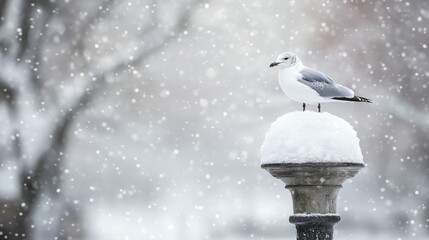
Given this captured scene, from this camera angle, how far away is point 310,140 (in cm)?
417

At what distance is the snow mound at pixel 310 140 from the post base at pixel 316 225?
36 cm

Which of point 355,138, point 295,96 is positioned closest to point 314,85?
point 295,96

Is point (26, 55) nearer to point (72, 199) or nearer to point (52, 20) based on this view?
point (52, 20)

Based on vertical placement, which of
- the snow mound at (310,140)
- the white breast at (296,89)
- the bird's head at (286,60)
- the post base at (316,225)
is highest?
the bird's head at (286,60)

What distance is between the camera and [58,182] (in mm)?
9484

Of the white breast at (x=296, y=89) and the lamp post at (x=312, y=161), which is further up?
the white breast at (x=296, y=89)

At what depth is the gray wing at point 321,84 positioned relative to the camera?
4.56 metres

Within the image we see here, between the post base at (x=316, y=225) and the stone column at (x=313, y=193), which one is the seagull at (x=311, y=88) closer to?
the stone column at (x=313, y=193)

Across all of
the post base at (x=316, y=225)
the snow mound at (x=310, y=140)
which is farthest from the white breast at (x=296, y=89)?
the post base at (x=316, y=225)

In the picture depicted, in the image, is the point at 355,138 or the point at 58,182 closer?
the point at 355,138

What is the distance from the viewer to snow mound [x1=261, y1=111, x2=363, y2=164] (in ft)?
13.5

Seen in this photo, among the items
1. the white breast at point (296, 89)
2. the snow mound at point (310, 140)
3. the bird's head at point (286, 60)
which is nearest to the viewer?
the snow mound at point (310, 140)

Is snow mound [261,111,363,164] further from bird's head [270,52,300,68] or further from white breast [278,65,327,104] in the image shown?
bird's head [270,52,300,68]

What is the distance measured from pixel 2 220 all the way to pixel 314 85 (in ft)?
18.8
